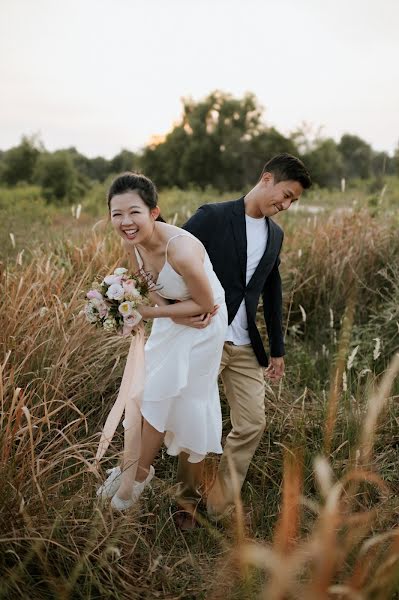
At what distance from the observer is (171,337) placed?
292cm

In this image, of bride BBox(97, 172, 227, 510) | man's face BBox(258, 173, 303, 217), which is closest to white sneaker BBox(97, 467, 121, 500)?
bride BBox(97, 172, 227, 510)

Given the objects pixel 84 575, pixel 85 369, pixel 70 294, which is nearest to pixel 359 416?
pixel 85 369

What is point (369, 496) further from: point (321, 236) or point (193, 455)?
point (321, 236)

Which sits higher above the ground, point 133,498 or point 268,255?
point 268,255

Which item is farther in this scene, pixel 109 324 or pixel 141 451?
pixel 141 451

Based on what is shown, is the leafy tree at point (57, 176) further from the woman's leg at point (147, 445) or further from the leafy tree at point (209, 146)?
the woman's leg at point (147, 445)

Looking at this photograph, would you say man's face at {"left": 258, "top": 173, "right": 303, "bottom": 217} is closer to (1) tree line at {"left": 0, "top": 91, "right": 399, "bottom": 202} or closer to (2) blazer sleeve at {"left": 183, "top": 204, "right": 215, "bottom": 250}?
(2) blazer sleeve at {"left": 183, "top": 204, "right": 215, "bottom": 250}

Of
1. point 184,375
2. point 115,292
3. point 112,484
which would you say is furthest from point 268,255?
point 112,484

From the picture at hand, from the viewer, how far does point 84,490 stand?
8.40 feet

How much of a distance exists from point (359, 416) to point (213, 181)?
3784 cm

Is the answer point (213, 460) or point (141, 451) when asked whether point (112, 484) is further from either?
point (213, 460)

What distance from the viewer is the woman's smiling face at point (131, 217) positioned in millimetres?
2684

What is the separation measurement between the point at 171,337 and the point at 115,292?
421 mm

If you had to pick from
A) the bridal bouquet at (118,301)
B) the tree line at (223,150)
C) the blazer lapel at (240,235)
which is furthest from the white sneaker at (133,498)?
the tree line at (223,150)
